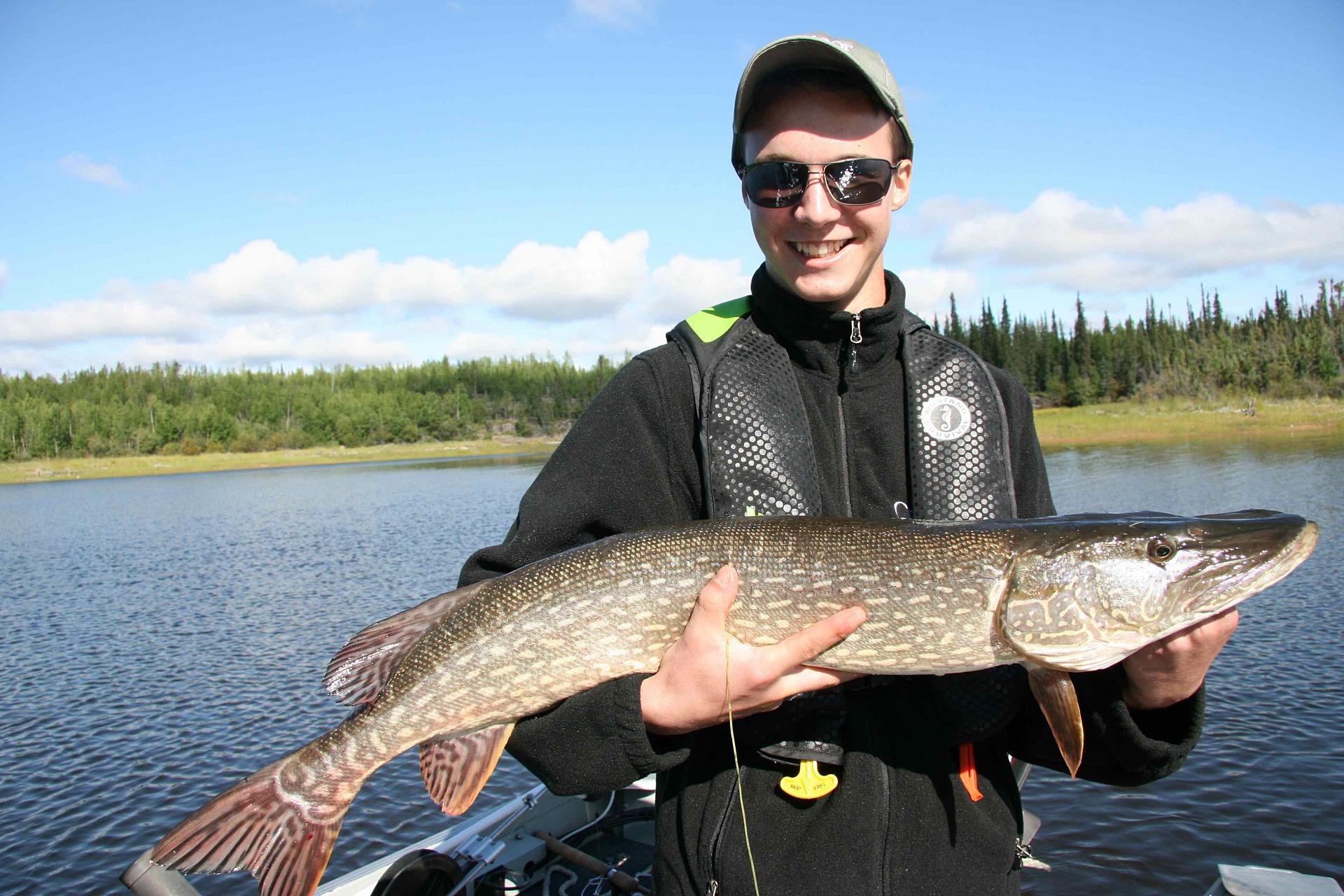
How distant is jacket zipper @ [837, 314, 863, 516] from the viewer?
219 centimetres

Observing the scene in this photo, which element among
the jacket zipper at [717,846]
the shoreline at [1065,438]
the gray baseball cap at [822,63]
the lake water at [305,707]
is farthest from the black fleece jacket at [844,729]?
the shoreline at [1065,438]

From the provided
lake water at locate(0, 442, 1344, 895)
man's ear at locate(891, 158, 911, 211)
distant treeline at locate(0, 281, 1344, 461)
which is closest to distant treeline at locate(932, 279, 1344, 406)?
distant treeline at locate(0, 281, 1344, 461)

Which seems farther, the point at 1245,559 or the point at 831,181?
the point at 831,181

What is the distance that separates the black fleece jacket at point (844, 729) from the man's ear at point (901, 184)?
235 mm

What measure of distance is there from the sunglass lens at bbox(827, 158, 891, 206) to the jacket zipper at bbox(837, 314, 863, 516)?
0.31m

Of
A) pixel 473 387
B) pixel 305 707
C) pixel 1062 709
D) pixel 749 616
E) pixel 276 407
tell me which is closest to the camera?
pixel 1062 709

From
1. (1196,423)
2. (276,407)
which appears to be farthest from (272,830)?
(276,407)

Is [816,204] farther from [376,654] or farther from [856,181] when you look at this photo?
[376,654]

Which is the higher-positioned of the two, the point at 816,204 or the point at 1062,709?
the point at 816,204

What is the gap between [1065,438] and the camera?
48.6 m

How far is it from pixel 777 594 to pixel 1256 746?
9100 millimetres

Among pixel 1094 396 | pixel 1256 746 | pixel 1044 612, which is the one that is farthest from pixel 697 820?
pixel 1094 396

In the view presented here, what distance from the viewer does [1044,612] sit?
206 centimetres

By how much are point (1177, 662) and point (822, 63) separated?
5.38 feet
